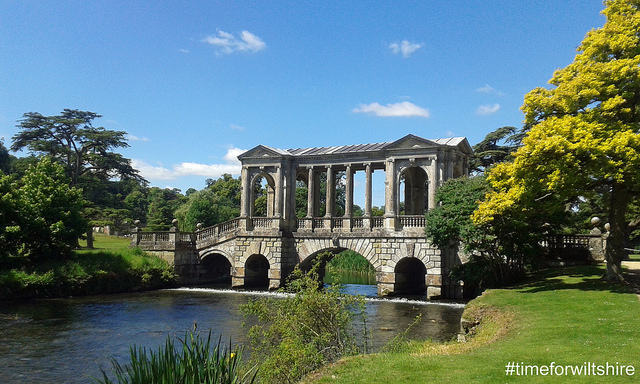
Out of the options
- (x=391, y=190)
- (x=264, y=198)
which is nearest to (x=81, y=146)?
(x=264, y=198)

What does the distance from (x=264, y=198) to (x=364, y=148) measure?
90.6 feet

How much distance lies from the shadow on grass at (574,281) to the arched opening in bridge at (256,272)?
64.8ft

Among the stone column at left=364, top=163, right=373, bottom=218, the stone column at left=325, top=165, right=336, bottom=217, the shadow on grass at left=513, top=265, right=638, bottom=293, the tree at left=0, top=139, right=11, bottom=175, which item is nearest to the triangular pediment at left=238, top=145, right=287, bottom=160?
the stone column at left=325, top=165, right=336, bottom=217

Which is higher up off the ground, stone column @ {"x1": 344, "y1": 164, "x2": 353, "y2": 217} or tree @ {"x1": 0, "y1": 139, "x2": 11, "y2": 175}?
tree @ {"x1": 0, "y1": 139, "x2": 11, "y2": 175}

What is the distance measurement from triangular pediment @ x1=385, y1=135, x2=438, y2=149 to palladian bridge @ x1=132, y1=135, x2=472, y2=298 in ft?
0.20

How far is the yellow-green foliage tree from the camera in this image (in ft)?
55.0

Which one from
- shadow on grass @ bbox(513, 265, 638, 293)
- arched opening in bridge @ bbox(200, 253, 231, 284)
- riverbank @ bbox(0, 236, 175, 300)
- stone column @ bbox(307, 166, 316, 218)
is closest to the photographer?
shadow on grass @ bbox(513, 265, 638, 293)

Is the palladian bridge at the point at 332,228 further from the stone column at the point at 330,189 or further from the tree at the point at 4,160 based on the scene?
the tree at the point at 4,160

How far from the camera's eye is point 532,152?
1745 cm

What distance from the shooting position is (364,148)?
35.7 metres

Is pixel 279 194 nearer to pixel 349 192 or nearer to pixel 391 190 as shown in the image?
pixel 349 192

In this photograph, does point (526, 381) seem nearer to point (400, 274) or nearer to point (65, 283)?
point (400, 274)

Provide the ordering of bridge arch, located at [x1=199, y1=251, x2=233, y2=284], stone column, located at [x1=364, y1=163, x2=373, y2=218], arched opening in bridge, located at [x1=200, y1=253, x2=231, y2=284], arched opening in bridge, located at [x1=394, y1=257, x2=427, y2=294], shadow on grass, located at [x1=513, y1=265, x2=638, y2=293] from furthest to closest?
arched opening in bridge, located at [x1=200, y1=253, x2=231, y2=284] → bridge arch, located at [x1=199, y1=251, x2=233, y2=284] → stone column, located at [x1=364, y1=163, x2=373, y2=218] → arched opening in bridge, located at [x1=394, y1=257, x2=427, y2=294] → shadow on grass, located at [x1=513, y1=265, x2=638, y2=293]

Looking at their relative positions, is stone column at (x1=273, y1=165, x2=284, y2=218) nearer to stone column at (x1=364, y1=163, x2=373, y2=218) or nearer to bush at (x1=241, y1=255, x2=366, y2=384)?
stone column at (x1=364, y1=163, x2=373, y2=218)
